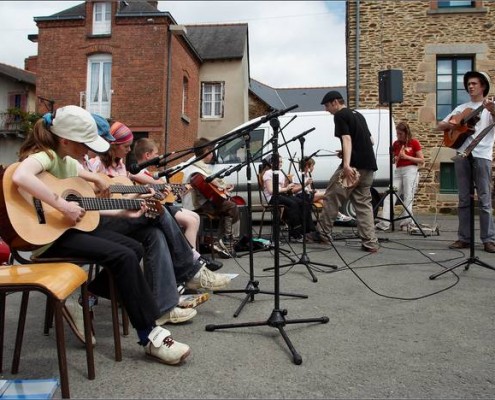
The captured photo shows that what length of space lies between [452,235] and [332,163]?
3.01 m

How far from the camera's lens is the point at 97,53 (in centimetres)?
1947

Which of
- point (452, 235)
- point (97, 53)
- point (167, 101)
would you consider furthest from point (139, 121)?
point (452, 235)

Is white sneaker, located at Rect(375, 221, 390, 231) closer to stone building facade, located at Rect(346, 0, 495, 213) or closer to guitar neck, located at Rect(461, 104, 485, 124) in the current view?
guitar neck, located at Rect(461, 104, 485, 124)

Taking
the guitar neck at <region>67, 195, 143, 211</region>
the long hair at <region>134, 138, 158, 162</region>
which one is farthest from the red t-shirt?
the guitar neck at <region>67, 195, 143, 211</region>

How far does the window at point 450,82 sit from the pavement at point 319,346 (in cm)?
1009

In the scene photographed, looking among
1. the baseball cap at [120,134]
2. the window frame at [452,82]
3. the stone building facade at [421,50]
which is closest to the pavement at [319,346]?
the baseball cap at [120,134]

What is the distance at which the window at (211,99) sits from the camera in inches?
927

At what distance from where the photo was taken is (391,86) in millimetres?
7863

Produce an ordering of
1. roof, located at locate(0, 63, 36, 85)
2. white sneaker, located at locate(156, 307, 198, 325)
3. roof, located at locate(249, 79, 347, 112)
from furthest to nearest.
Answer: roof, located at locate(249, 79, 347, 112) < roof, located at locate(0, 63, 36, 85) < white sneaker, located at locate(156, 307, 198, 325)

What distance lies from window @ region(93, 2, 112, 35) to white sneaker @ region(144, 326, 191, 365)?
19.2 metres

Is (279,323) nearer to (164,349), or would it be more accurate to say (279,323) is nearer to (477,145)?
(164,349)

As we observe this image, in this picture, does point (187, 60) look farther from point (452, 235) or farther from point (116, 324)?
point (116, 324)

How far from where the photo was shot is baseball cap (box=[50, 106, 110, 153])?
2734 millimetres

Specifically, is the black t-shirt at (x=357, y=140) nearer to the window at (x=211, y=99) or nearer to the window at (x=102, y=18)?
the window at (x=102, y=18)
